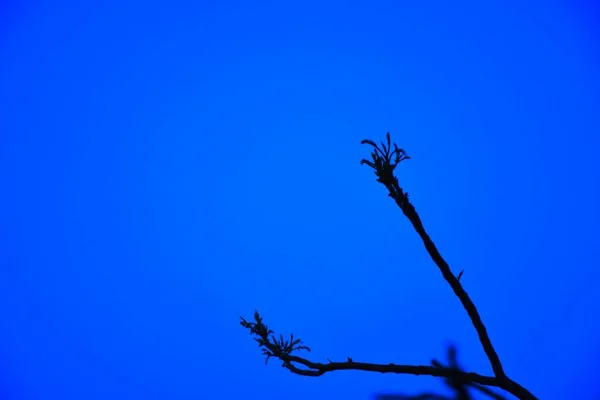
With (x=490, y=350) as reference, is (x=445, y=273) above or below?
above

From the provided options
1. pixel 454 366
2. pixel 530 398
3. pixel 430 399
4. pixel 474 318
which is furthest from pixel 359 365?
pixel 454 366

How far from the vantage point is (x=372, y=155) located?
10.9 feet

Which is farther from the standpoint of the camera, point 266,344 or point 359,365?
point 266,344

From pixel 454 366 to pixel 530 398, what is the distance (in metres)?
2.36

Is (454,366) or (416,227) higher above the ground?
(416,227)

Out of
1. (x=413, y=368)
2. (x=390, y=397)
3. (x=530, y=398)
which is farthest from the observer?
(x=413, y=368)

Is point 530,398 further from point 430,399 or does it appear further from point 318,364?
point 430,399

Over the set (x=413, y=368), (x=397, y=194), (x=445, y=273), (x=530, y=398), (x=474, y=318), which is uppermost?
(x=397, y=194)

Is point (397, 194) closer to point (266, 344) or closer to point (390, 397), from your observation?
point (390, 397)

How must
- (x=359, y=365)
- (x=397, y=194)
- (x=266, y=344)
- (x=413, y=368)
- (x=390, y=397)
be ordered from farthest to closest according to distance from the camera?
1. (x=266, y=344)
2. (x=359, y=365)
3. (x=413, y=368)
4. (x=397, y=194)
5. (x=390, y=397)

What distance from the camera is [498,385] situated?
312 centimetres

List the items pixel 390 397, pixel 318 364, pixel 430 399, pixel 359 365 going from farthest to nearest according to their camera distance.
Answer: pixel 318 364, pixel 359 365, pixel 430 399, pixel 390 397

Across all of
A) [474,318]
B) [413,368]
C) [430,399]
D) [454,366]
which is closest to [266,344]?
[413,368]

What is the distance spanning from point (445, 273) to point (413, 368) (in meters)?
0.83
